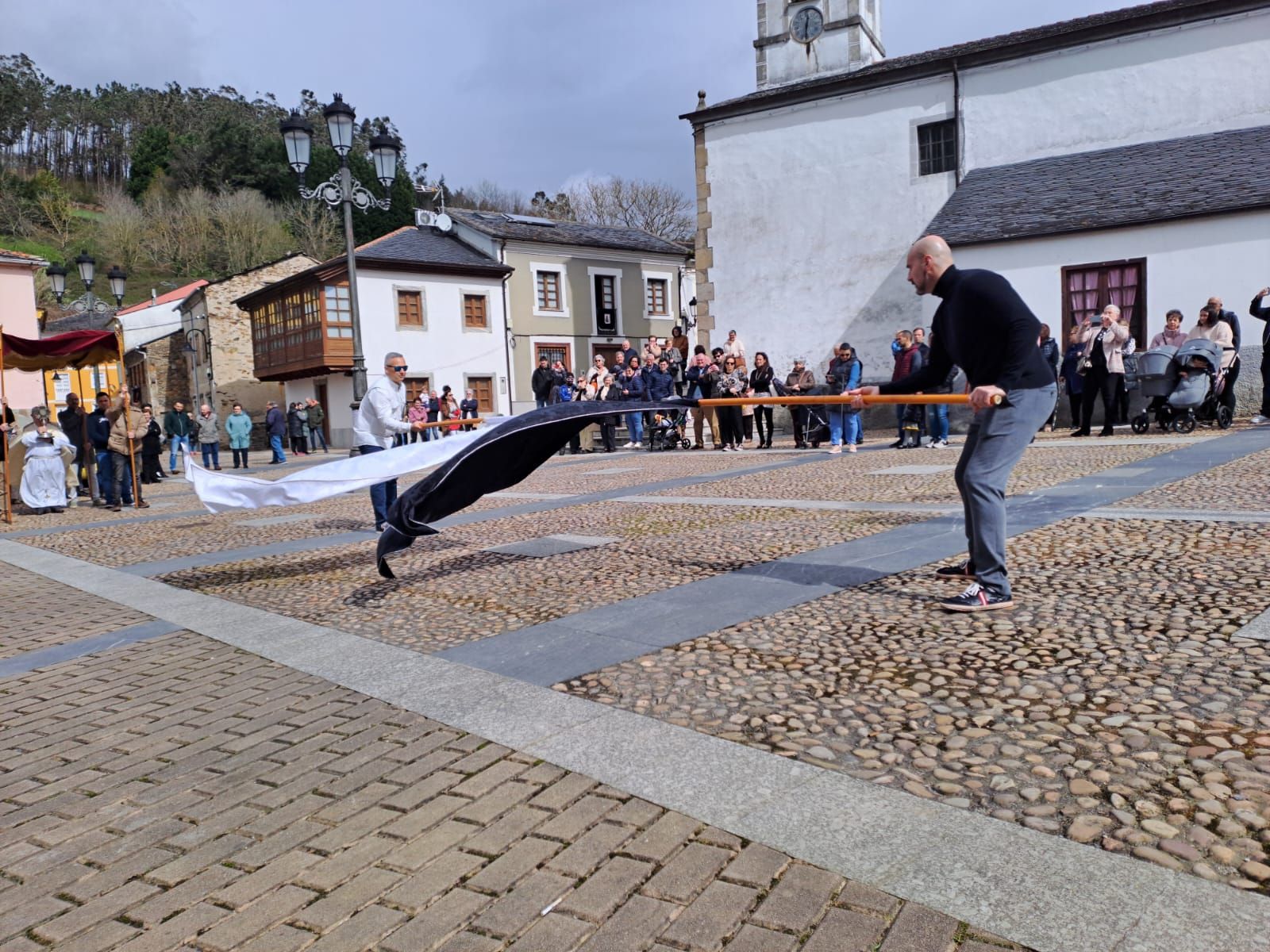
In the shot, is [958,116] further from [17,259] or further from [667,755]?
[17,259]

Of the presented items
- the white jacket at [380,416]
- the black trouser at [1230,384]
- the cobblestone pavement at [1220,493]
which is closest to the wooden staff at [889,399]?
the cobblestone pavement at [1220,493]

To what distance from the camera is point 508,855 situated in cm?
Result: 269

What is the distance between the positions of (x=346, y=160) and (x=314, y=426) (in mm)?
20581

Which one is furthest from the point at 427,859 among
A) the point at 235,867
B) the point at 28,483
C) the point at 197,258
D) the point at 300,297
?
the point at 197,258

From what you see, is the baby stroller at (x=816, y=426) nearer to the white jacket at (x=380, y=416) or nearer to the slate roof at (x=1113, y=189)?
the slate roof at (x=1113, y=189)

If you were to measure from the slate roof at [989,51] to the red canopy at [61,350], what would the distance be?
1739cm

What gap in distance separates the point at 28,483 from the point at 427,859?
15553 millimetres

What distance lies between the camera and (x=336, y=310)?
3747cm

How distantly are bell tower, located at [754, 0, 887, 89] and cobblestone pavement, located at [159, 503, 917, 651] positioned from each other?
21816mm

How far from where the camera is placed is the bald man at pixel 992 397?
4.88 metres

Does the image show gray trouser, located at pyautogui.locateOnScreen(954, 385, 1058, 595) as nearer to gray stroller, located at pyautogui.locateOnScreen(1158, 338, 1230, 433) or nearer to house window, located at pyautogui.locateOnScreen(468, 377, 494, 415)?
gray stroller, located at pyautogui.locateOnScreen(1158, 338, 1230, 433)

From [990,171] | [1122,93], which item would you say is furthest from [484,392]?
[1122,93]

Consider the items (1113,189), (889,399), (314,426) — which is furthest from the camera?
(314,426)

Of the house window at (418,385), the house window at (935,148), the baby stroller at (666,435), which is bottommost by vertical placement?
the baby stroller at (666,435)
